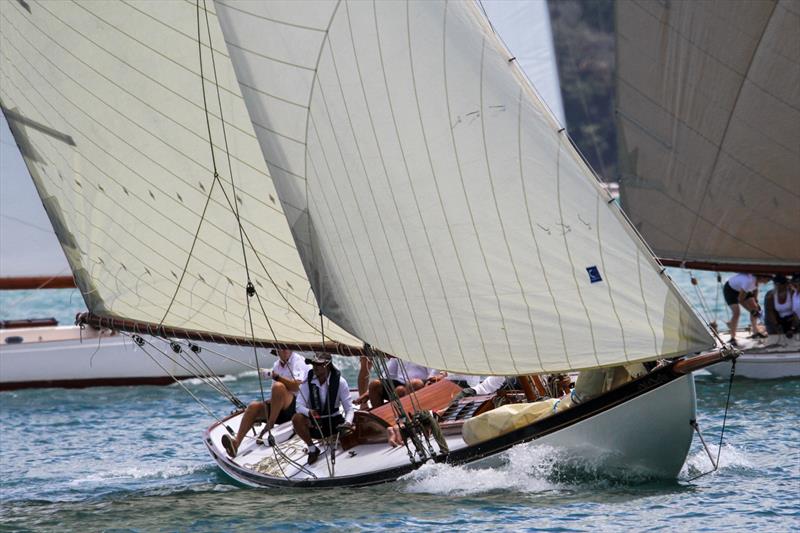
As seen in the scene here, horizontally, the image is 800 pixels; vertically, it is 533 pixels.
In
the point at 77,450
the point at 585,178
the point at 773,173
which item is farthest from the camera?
the point at 773,173

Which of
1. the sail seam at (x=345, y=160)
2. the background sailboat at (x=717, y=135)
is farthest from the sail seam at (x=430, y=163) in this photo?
the background sailboat at (x=717, y=135)

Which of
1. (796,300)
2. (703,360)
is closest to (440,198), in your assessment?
(703,360)

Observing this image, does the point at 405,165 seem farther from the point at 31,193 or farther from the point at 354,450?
the point at 31,193

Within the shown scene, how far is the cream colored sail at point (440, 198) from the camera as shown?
40.9 feet

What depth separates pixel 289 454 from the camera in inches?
643

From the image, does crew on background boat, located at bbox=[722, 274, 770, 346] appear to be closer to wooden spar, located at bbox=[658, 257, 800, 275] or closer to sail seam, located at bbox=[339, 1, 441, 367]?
wooden spar, located at bbox=[658, 257, 800, 275]

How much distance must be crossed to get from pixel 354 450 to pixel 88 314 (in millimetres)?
3962

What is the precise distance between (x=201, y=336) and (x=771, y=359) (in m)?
9.81

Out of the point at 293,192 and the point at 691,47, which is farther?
the point at 691,47

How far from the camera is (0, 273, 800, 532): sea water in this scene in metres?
13.2

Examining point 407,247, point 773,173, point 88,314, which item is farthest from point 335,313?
point 773,173

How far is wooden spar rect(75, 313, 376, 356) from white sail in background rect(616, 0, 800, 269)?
32.1 feet

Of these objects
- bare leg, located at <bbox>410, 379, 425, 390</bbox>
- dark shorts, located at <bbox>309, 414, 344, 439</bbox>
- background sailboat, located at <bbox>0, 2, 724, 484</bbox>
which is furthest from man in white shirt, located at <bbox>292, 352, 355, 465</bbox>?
bare leg, located at <bbox>410, 379, 425, 390</bbox>

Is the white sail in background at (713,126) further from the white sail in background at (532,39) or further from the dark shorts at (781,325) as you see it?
the white sail in background at (532,39)
